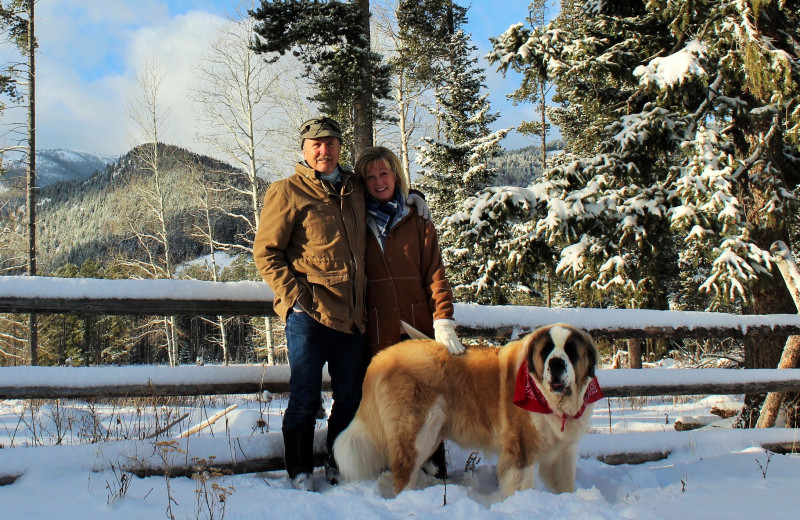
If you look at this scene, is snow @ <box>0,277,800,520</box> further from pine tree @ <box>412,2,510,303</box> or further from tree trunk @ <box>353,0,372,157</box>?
pine tree @ <box>412,2,510,303</box>

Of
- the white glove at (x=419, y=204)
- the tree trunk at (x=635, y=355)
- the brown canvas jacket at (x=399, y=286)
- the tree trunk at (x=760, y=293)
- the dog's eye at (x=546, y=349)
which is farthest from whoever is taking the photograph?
the tree trunk at (x=635, y=355)

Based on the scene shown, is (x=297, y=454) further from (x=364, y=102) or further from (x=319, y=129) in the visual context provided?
(x=364, y=102)

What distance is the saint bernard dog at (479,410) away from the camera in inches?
120

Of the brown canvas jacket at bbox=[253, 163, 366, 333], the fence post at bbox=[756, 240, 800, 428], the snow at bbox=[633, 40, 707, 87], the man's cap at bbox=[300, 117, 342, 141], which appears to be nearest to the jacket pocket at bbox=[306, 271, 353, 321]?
the brown canvas jacket at bbox=[253, 163, 366, 333]

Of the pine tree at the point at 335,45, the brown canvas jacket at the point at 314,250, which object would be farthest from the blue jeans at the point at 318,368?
the pine tree at the point at 335,45

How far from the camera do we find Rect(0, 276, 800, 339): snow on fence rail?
11.0ft

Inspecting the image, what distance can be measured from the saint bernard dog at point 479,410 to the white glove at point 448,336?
4 cm

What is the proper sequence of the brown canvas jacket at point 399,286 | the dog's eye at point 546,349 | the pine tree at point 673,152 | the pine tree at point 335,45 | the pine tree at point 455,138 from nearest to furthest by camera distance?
1. the dog's eye at point 546,349
2. the brown canvas jacket at point 399,286
3. the pine tree at point 673,152
4. the pine tree at point 335,45
5. the pine tree at point 455,138

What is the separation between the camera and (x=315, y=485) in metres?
3.43

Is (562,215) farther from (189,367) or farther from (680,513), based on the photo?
(189,367)

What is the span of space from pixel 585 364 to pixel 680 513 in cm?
90

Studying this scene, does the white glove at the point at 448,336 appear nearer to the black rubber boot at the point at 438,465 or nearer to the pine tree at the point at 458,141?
the black rubber boot at the point at 438,465

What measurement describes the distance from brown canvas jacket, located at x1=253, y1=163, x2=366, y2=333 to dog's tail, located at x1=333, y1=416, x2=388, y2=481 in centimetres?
66

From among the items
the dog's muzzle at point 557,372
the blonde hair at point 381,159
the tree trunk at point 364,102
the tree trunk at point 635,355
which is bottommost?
the tree trunk at point 635,355
